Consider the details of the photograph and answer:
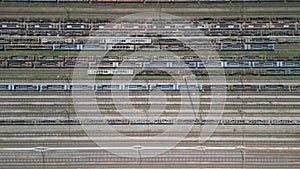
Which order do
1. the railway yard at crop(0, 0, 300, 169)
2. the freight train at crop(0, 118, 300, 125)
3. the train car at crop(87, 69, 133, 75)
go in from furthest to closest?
1. the train car at crop(87, 69, 133, 75)
2. the freight train at crop(0, 118, 300, 125)
3. the railway yard at crop(0, 0, 300, 169)

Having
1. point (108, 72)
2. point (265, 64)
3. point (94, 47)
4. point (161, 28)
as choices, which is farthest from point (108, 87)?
point (265, 64)

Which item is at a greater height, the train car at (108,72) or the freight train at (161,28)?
the freight train at (161,28)

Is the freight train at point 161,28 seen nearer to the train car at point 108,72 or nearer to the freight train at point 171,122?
the train car at point 108,72

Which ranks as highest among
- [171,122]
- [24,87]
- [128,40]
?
[128,40]

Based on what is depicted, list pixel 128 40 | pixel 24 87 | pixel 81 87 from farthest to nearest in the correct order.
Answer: pixel 128 40 → pixel 81 87 → pixel 24 87

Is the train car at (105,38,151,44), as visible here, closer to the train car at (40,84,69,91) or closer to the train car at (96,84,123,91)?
the train car at (96,84,123,91)

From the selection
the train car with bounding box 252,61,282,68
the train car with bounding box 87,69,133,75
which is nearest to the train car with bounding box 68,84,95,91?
the train car with bounding box 87,69,133,75

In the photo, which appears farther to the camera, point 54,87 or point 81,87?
point 81,87

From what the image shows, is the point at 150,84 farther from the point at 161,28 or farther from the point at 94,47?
the point at 94,47

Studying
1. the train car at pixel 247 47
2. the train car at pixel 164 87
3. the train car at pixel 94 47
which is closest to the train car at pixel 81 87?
the train car at pixel 94 47
